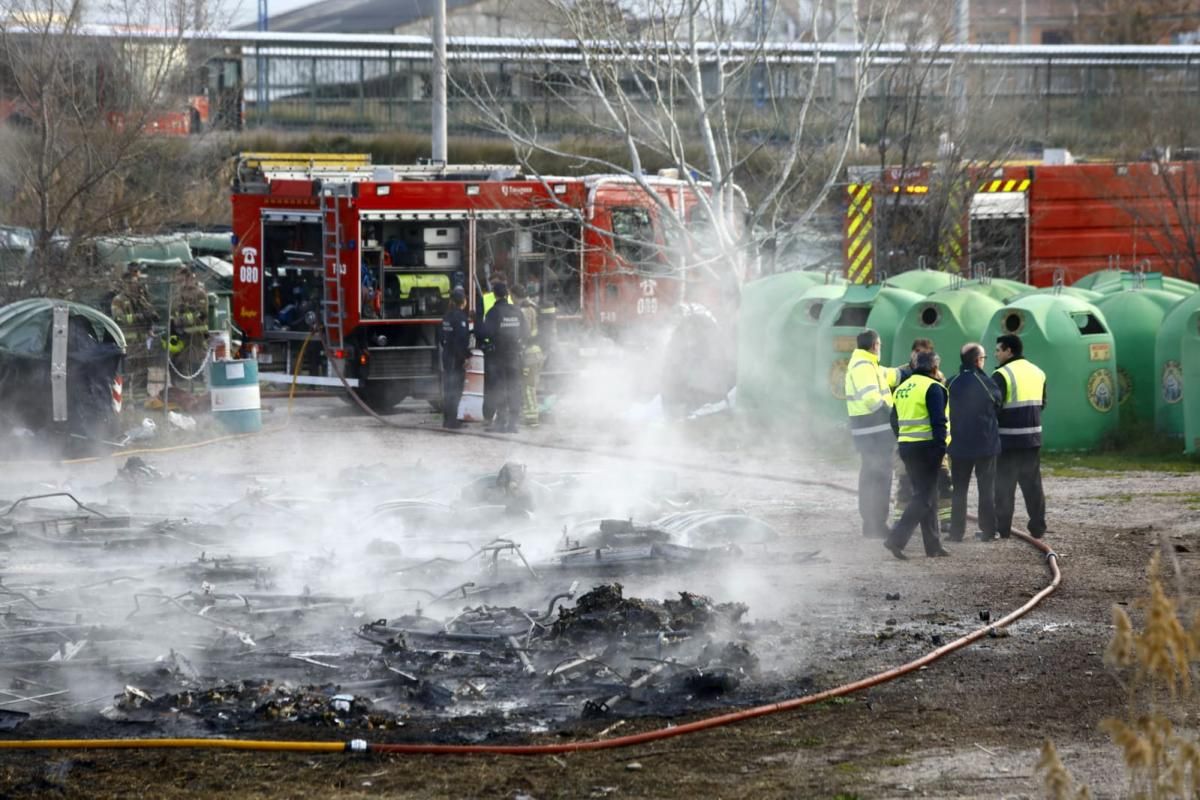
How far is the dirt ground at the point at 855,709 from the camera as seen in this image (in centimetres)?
661

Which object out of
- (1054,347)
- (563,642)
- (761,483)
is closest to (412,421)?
(761,483)

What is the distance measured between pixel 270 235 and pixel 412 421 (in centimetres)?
328

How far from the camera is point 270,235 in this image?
811 inches

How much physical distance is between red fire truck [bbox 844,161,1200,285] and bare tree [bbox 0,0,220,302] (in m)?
10.2

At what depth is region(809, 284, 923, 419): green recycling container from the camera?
56.0 ft

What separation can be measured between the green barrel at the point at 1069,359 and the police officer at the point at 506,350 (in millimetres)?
5427

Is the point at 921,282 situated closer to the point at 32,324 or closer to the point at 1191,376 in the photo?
the point at 1191,376

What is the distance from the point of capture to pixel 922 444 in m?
11.5

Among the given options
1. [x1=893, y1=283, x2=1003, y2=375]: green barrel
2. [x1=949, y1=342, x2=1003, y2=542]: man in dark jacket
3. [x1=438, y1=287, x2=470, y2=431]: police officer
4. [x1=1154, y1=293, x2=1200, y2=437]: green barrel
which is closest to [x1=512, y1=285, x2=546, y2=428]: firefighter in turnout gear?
[x1=438, y1=287, x2=470, y2=431]: police officer

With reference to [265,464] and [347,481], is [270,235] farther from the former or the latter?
[347,481]

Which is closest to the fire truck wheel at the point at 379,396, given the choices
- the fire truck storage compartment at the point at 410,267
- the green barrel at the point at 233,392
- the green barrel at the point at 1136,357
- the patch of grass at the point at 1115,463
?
the fire truck storage compartment at the point at 410,267

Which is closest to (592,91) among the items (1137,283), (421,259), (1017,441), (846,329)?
(421,259)

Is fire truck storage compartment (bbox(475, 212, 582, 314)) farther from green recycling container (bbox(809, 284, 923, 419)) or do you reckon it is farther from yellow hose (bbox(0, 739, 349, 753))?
yellow hose (bbox(0, 739, 349, 753))

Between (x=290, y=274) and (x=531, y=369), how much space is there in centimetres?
396
